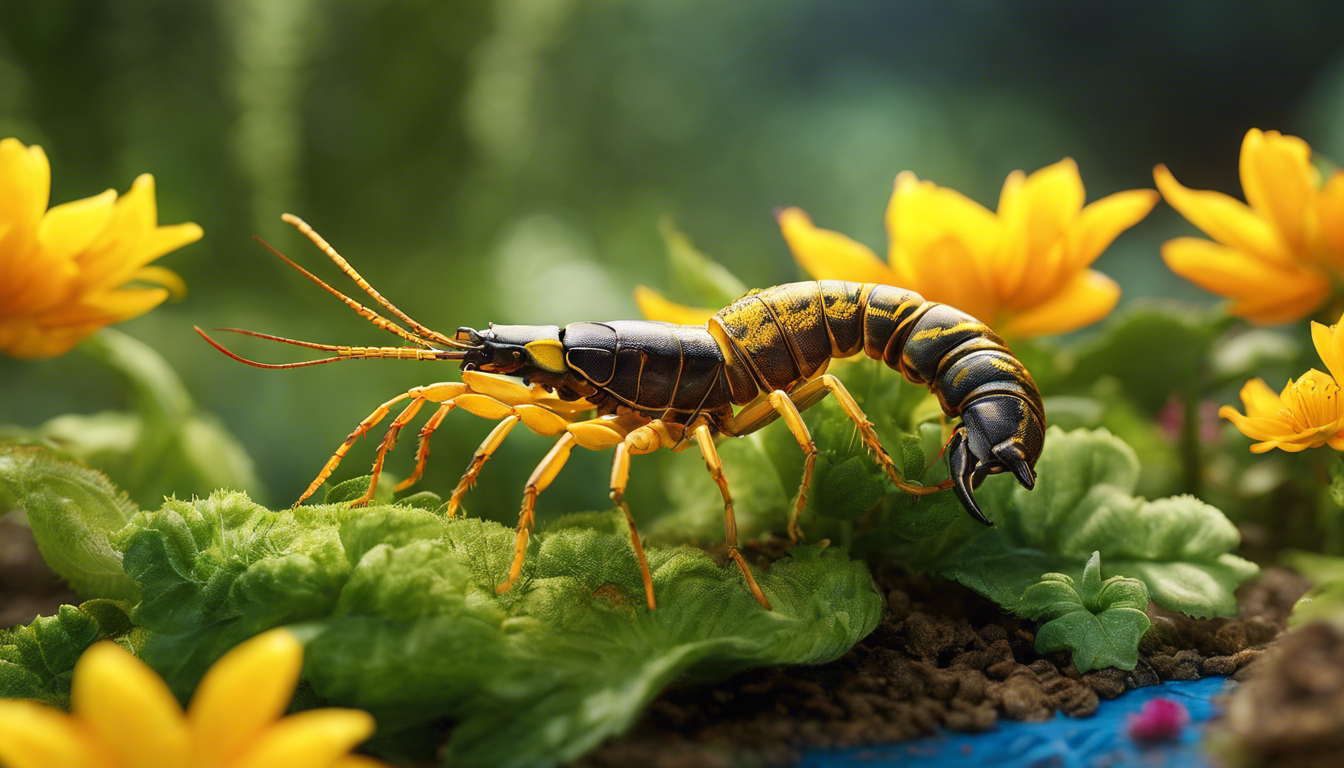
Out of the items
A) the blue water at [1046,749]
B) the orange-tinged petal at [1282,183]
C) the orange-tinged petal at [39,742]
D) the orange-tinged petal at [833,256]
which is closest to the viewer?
the orange-tinged petal at [39,742]

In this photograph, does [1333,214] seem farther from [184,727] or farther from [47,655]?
[47,655]

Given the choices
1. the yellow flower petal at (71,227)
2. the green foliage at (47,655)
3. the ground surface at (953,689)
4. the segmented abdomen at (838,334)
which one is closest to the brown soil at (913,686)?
the ground surface at (953,689)

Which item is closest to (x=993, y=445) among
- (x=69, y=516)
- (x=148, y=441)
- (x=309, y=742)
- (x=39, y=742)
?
(x=309, y=742)

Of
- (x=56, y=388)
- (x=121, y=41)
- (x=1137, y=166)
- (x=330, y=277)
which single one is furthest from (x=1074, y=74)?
(x=56, y=388)

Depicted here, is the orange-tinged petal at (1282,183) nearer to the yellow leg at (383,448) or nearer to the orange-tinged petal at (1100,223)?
the orange-tinged petal at (1100,223)

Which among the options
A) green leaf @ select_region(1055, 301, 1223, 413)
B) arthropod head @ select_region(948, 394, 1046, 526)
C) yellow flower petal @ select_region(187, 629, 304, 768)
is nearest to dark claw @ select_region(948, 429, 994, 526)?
Answer: arthropod head @ select_region(948, 394, 1046, 526)

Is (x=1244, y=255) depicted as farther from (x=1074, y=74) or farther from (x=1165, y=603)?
(x=1074, y=74)

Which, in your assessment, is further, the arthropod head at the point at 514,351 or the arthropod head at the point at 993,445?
the arthropod head at the point at 514,351

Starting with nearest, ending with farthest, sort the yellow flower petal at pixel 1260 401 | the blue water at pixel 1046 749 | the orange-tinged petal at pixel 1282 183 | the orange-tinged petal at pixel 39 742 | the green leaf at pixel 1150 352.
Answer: the orange-tinged petal at pixel 39 742 < the blue water at pixel 1046 749 < the yellow flower petal at pixel 1260 401 < the orange-tinged petal at pixel 1282 183 < the green leaf at pixel 1150 352
